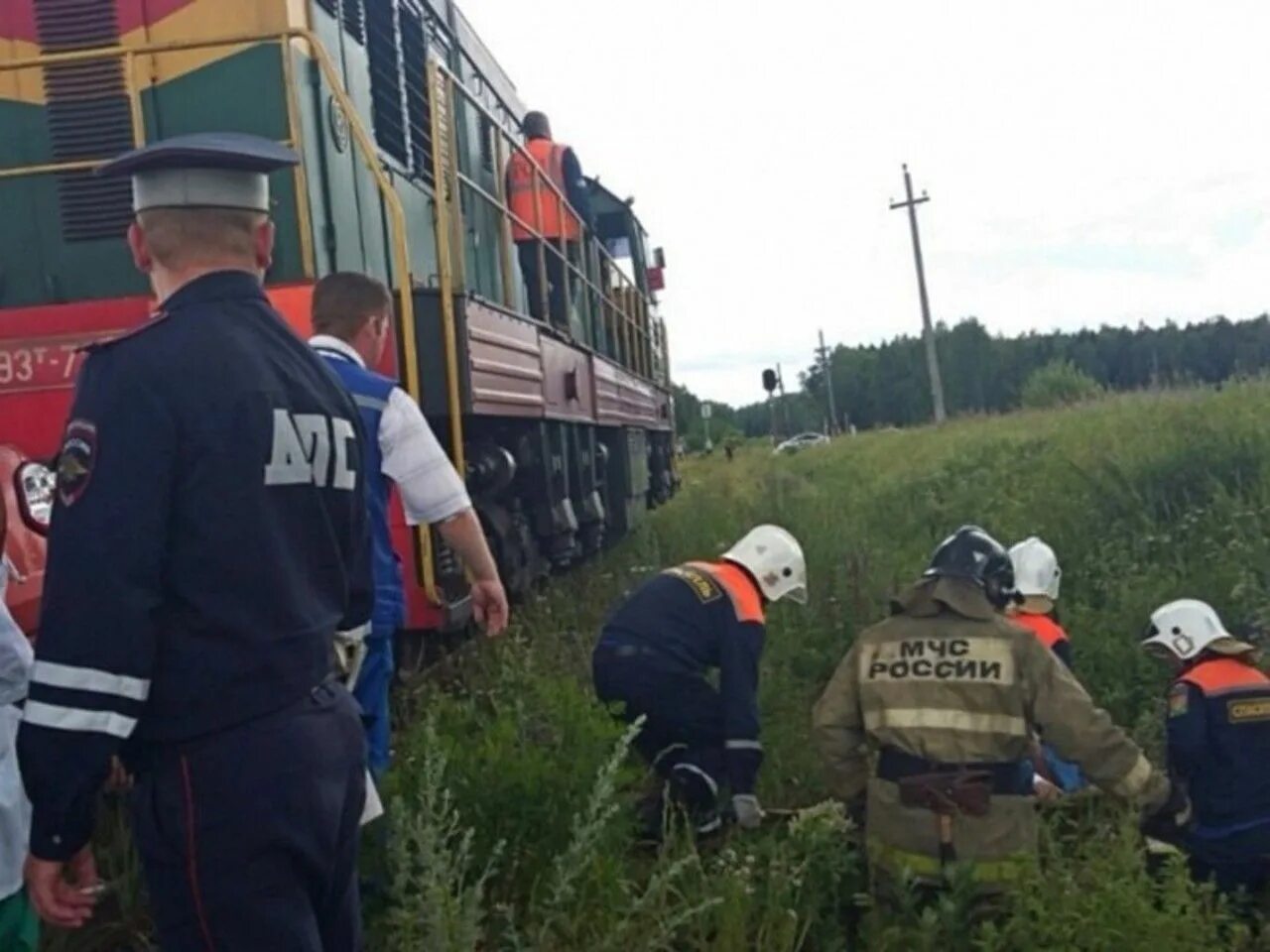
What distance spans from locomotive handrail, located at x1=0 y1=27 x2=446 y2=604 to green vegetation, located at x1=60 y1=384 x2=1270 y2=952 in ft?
3.13

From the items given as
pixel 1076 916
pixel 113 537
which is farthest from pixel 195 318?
pixel 1076 916

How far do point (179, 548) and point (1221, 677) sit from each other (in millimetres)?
4121

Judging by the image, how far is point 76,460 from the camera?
7.48 ft

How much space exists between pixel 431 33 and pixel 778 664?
407 centimetres

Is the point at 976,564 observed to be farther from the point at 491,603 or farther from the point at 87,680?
the point at 87,680

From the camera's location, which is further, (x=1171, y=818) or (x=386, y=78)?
(x=386, y=78)

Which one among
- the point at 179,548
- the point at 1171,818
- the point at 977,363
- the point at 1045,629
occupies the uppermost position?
the point at 977,363

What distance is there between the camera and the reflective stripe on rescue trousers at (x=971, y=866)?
434cm

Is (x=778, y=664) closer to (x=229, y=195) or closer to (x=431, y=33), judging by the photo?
(x=431, y=33)

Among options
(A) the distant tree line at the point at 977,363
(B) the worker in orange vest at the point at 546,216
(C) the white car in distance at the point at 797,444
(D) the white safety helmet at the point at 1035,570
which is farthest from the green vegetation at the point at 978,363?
(D) the white safety helmet at the point at 1035,570

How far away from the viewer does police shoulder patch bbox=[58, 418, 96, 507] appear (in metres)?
2.27

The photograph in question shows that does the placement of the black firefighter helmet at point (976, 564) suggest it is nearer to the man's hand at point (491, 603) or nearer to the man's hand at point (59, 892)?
the man's hand at point (491, 603)

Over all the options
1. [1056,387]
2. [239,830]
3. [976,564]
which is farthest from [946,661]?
[1056,387]

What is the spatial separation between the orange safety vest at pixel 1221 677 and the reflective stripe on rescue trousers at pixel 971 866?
1.26 metres
